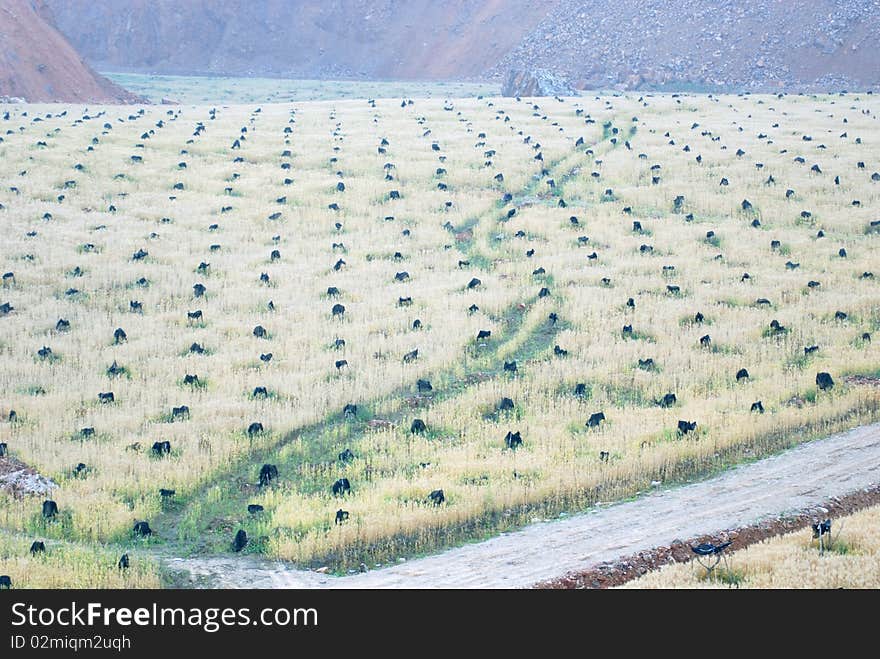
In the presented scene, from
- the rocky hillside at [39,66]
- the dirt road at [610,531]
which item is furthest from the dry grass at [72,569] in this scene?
the rocky hillside at [39,66]

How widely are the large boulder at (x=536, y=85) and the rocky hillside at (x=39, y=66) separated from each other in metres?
36.2

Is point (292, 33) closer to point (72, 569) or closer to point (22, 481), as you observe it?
point (22, 481)

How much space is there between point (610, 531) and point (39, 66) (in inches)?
3669

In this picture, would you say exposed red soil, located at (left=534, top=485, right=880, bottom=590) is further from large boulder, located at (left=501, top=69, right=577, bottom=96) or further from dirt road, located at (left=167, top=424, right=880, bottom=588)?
large boulder, located at (left=501, top=69, right=577, bottom=96)

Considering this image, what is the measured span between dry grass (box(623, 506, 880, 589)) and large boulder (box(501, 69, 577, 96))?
78.4 metres

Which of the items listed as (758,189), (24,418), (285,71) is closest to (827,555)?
(24,418)

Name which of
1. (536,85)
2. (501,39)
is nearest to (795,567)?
(536,85)

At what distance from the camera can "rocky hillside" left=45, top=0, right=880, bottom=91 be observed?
370 ft

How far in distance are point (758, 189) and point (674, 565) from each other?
112 feet

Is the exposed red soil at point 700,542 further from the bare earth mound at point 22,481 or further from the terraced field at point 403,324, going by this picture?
the bare earth mound at point 22,481

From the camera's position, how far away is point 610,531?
17516mm

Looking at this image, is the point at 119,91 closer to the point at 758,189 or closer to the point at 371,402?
the point at 758,189

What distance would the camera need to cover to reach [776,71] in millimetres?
111875

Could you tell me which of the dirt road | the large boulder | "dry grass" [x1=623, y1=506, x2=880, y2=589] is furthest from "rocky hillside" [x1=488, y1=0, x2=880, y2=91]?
"dry grass" [x1=623, y1=506, x2=880, y2=589]
